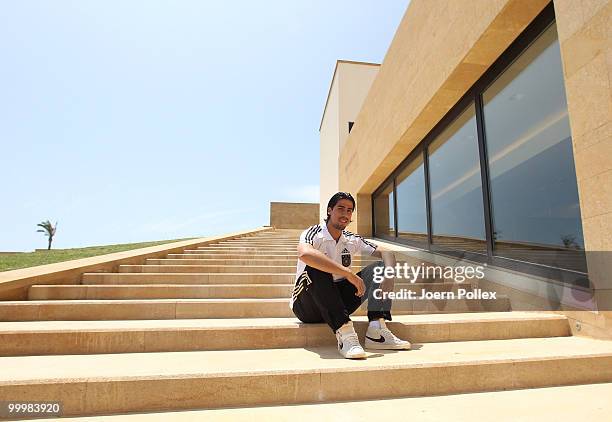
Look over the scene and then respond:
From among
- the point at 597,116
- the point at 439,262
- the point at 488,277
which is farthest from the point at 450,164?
the point at 597,116

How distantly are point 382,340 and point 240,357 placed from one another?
3.17 ft

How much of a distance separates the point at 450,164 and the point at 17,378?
5267mm

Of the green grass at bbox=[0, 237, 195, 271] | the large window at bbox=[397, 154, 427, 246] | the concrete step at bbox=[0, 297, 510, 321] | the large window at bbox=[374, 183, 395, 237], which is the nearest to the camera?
the concrete step at bbox=[0, 297, 510, 321]

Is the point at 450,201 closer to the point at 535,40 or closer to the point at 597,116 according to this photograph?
the point at 535,40

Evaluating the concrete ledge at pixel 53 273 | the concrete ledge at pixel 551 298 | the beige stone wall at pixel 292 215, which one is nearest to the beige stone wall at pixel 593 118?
the concrete ledge at pixel 551 298

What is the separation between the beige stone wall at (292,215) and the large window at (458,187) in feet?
50.4

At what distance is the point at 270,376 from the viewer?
1.77 meters

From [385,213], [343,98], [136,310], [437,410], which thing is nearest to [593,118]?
[437,410]

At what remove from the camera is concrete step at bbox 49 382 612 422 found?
1564mm

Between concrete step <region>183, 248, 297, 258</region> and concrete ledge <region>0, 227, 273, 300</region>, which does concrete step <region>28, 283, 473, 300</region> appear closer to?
concrete ledge <region>0, 227, 273, 300</region>

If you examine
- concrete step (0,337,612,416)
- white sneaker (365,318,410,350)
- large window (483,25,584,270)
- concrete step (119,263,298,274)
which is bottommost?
concrete step (0,337,612,416)

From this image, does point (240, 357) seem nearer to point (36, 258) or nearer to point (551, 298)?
point (551, 298)

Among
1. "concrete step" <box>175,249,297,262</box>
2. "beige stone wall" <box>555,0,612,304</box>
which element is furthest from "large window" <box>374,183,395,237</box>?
"beige stone wall" <box>555,0,612,304</box>

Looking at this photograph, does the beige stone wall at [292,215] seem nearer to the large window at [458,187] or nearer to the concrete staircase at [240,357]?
the large window at [458,187]
